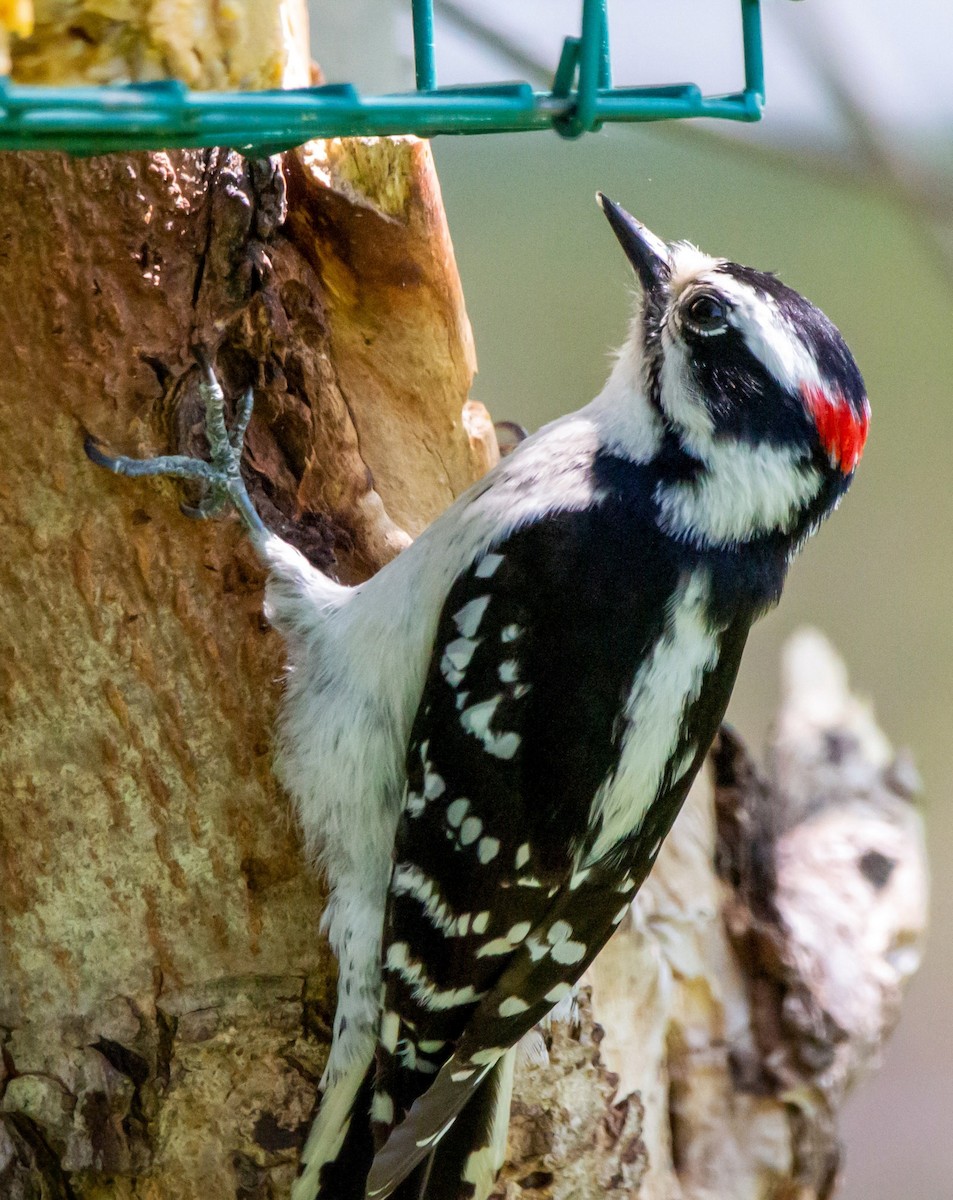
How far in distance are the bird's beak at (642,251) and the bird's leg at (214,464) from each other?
0.71m

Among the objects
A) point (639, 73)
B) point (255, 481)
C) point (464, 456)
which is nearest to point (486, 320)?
point (639, 73)

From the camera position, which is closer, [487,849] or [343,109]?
[343,109]

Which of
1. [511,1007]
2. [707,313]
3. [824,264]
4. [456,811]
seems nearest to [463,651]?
[456,811]

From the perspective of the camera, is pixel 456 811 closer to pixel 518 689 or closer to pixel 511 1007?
pixel 518 689

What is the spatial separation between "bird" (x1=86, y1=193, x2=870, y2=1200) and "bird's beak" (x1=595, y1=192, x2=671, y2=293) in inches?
2.7

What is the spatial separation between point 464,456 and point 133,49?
1086mm

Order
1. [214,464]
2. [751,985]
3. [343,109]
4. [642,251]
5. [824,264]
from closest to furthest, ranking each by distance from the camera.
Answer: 1. [343,109]
2. [214,464]
3. [642,251]
4. [751,985]
5. [824,264]

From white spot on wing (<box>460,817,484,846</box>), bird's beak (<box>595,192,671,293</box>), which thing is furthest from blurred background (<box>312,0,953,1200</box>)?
white spot on wing (<box>460,817,484,846</box>)

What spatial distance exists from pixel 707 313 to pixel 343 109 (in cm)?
98

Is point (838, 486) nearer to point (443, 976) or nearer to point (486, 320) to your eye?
point (443, 976)

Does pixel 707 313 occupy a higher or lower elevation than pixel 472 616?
higher

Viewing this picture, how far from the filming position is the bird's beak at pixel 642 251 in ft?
7.18

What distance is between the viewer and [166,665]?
195cm

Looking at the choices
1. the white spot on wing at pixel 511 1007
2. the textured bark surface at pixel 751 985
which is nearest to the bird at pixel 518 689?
the white spot on wing at pixel 511 1007
